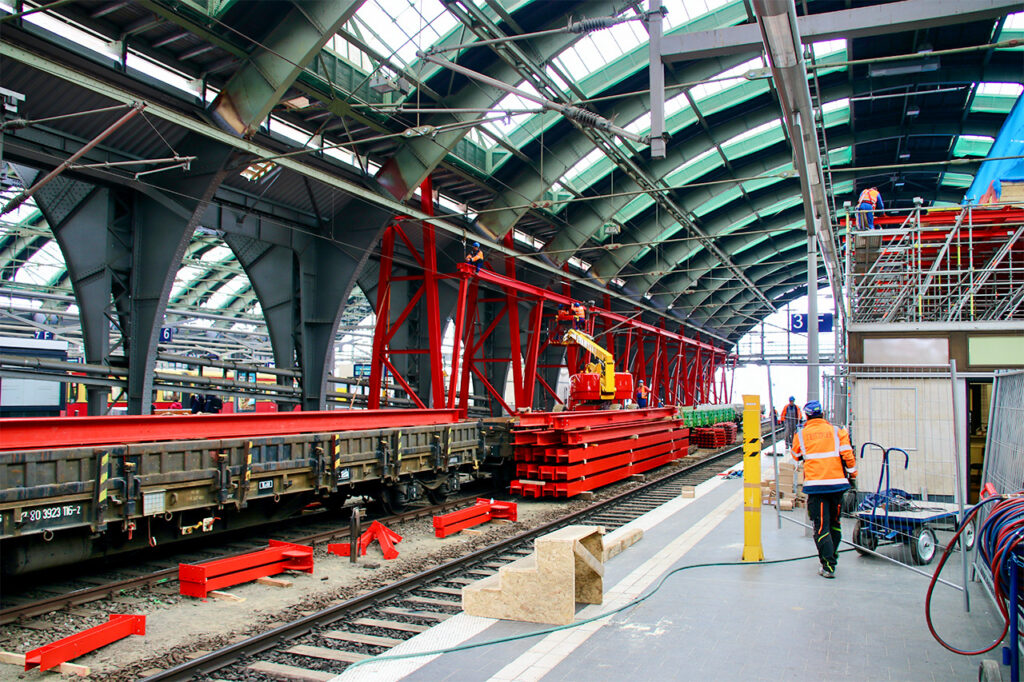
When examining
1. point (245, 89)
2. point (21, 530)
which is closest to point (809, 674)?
point (21, 530)

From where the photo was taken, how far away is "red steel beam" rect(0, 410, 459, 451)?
7266mm

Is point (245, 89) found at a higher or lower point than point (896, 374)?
higher

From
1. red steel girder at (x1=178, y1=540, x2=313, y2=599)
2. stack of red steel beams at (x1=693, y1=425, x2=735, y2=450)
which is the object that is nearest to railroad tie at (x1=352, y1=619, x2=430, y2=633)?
red steel girder at (x1=178, y1=540, x2=313, y2=599)

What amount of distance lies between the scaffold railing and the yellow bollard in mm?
6345

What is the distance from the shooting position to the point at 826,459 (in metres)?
7.05

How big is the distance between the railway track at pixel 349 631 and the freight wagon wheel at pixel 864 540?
4.27 metres

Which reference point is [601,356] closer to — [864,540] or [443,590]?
[864,540]

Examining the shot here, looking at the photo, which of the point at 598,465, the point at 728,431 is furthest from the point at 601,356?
the point at 728,431

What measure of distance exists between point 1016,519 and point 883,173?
34.0 m

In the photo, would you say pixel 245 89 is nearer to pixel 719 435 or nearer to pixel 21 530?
pixel 21 530

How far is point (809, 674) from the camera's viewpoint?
4.60 meters

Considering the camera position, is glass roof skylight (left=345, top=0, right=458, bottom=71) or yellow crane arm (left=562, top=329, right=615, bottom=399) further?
yellow crane arm (left=562, top=329, right=615, bottom=399)

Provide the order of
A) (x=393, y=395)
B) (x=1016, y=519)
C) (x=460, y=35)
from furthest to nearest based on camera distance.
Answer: (x=393, y=395) < (x=460, y=35) < (x=1016, y=519)

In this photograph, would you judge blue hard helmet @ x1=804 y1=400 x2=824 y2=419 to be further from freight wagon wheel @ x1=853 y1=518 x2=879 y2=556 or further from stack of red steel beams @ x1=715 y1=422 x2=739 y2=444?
stack of red steel beams @ x1=715 y1=422 x2=739 y2=444
